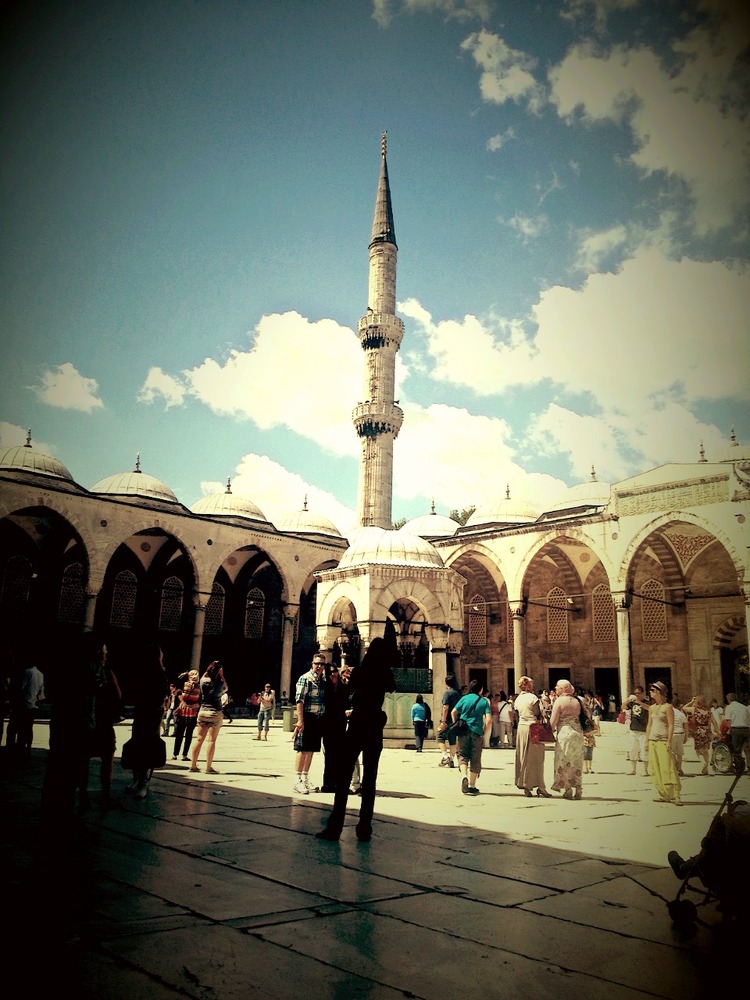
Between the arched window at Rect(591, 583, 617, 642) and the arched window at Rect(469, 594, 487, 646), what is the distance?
398 cm

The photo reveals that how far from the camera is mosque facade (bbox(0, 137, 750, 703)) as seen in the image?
17406mm

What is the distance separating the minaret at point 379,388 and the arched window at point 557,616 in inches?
236

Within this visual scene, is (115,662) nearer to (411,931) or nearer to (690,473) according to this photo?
(690,473)

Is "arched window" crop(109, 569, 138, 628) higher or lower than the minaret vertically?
lower

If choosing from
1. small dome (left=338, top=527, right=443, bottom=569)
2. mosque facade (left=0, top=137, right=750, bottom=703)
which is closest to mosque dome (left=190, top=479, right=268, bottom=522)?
mosque facade (left=0, top=137, right=750, bottom=703)

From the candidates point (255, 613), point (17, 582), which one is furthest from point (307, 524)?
point (17, 582)

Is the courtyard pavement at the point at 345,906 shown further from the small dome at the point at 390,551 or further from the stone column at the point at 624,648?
the stone column at the point at 624,648

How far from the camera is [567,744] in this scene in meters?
6.73

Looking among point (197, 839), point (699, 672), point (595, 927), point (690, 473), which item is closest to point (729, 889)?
point (595, 927)

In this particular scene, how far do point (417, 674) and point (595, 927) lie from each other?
10.9 metres

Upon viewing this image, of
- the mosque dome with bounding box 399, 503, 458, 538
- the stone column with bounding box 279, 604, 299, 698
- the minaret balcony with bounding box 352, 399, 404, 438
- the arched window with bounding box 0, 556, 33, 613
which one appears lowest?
the stone column with bounding box 279, 604, 299, 698

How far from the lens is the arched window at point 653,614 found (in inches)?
848

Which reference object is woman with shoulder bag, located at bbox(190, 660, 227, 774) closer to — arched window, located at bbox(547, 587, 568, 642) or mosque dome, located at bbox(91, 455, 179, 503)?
arched window, located at bbox(547, 587, 568, 642)

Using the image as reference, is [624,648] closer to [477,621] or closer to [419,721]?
[477,621]
